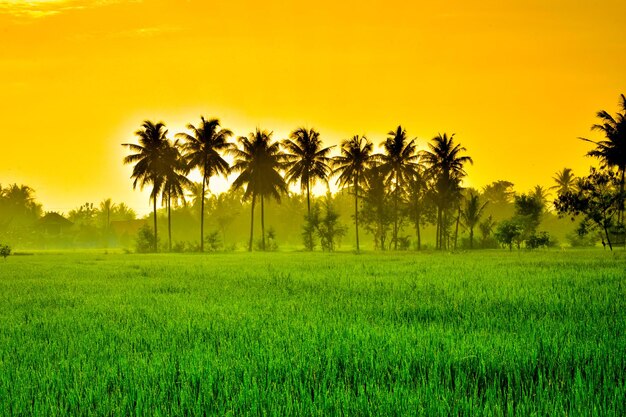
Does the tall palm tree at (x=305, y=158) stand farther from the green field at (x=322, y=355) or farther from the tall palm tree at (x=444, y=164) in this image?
the green field at (x=322, y=355)

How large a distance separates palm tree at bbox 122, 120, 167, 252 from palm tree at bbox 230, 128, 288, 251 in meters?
7.62

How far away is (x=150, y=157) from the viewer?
162 ft

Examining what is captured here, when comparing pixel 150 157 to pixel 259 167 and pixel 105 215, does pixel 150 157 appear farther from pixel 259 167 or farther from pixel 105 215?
pixel 105 215

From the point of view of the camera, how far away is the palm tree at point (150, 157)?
4912cm

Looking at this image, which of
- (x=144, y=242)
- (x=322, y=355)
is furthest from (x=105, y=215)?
(x=322, y=355)

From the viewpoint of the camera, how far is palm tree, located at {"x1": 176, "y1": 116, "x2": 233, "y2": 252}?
48.5m

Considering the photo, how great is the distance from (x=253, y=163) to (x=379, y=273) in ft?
119

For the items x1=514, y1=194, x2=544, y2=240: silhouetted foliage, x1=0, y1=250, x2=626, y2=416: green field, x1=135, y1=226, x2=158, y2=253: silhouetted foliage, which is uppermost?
x1=514, y1=194, x2=544, y2=240: silhouetted foliage

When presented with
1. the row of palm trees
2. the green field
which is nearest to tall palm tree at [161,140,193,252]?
the row of palm trees

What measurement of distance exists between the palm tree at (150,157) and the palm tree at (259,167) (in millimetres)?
7621

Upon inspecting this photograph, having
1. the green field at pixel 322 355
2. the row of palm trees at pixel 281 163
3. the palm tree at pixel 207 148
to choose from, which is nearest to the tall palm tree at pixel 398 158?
the row of palm trees at pixel 281 163

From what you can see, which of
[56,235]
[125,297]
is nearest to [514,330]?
[125,297]

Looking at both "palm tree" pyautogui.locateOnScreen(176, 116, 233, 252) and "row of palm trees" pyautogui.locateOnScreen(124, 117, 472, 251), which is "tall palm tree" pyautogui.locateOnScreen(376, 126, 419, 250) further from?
"palm tree" pyautogui.locateOnScreen(176, 116, 233, 252)

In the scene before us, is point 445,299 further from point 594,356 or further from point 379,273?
point 379,273
